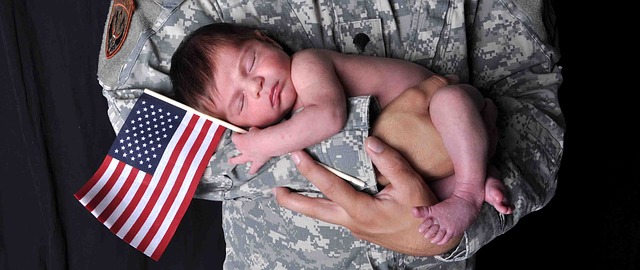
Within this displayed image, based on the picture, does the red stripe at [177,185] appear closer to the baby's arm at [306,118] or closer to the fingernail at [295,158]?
the baby's arm at [306,118]

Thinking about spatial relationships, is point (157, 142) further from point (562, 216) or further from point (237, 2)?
point (562, 216)

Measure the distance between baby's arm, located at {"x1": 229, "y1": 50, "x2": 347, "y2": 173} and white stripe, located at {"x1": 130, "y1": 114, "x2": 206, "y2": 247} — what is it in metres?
0.13

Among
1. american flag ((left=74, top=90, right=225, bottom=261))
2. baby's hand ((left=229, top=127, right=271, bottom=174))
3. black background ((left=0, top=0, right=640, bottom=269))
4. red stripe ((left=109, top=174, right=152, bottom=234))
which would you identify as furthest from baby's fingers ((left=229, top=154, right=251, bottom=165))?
black background ((left=0, top=0, right=640, bottom=269))

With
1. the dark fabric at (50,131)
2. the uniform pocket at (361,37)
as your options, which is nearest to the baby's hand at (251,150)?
the uniform pocket at (361,37)

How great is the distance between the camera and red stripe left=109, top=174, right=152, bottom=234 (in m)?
1.99

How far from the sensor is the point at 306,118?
67.6 inches

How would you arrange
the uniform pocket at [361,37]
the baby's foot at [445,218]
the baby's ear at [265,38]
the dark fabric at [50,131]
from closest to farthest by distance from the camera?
1. the baby's foot at [445,218]
2. the baby's ear at [265,38]
3. the uniform pocket at [361,37]
4. the dark fabric at [50,131]

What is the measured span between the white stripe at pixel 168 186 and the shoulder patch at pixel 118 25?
0.87ft

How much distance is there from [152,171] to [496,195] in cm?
74

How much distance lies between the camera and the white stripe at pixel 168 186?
194cm

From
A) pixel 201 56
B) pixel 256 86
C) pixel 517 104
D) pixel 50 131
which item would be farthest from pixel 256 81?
pixel 50 131

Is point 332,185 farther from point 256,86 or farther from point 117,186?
point 117,186

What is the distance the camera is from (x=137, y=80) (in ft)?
6.55

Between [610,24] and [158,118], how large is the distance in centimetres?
156
